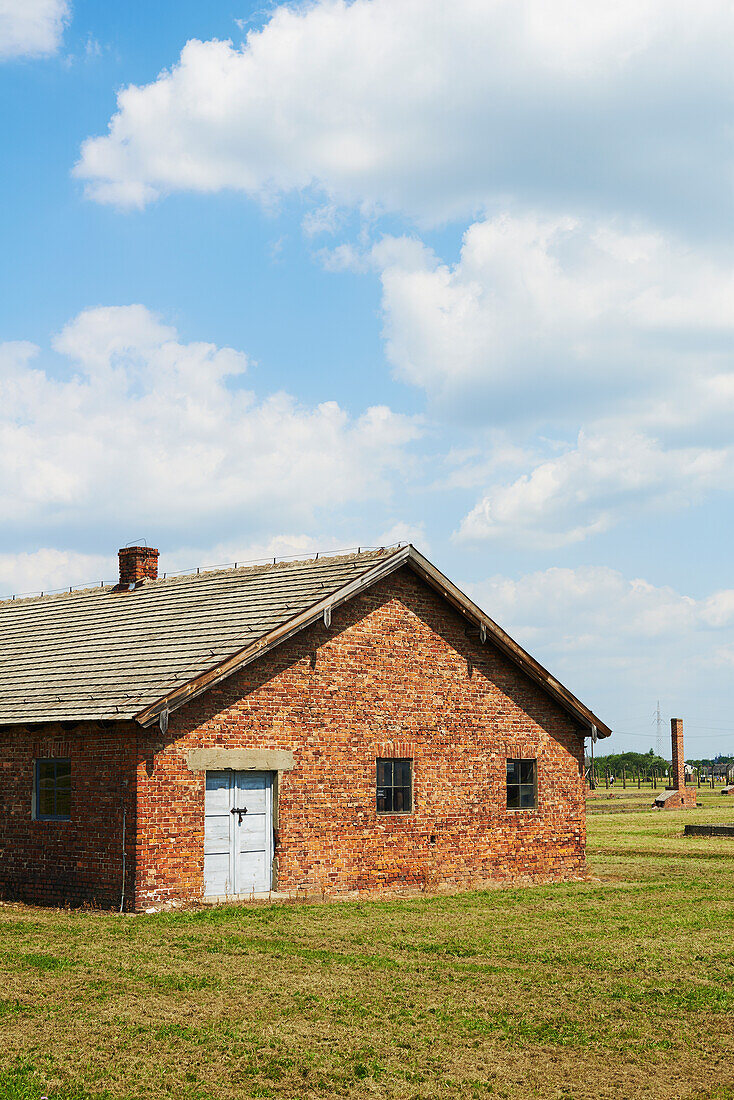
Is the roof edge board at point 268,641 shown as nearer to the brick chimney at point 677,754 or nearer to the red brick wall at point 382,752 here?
the red brick wall at point 382,752

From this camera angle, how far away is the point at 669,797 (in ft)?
196

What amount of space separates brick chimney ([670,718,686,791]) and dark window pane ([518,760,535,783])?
41460mm

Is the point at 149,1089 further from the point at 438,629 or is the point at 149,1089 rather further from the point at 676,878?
the point at 676,878

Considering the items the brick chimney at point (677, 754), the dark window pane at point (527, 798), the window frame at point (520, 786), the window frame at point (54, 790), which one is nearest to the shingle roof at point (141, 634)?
the window frame at point (54, 790)

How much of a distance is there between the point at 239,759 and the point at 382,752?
337 cm

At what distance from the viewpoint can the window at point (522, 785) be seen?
22.9 metres

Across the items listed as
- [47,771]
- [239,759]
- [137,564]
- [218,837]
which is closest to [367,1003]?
[218,837]

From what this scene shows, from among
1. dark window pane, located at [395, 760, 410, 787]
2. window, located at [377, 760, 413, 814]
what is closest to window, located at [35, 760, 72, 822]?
window, located at [377, 760, 413, 814]

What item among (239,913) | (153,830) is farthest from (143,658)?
(239,913)

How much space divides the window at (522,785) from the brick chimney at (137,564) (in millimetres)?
8954

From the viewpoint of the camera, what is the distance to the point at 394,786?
2072 cm

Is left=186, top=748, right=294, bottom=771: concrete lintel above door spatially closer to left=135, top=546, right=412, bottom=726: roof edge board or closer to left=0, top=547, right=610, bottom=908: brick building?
left=0, top=547, right=610, bottom=908: brick building

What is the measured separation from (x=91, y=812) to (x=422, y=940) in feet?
18.3

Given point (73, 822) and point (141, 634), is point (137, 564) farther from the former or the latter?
point (73, 822)
